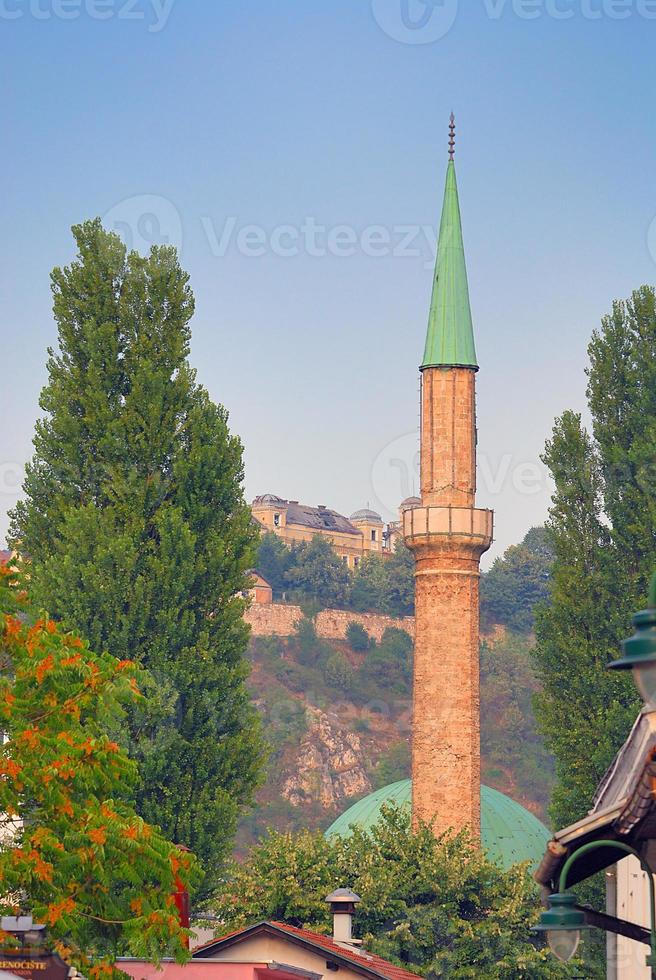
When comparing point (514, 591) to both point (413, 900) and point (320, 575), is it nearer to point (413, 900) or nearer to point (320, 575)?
point (320, 575)

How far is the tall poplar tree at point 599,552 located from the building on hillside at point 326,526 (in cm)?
13361

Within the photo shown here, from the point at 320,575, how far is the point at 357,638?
1016 centimetres

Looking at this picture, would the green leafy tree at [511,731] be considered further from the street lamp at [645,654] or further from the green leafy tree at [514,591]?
the street lamp at [645,654]

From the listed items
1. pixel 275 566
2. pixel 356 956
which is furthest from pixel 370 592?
pixel 356 956

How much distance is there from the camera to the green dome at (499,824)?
58.1m

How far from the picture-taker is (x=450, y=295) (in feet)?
196

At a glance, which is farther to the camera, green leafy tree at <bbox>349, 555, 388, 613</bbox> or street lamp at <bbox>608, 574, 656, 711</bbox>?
green leafy tree at <bbox>349, 555, 388, 613</bbox>

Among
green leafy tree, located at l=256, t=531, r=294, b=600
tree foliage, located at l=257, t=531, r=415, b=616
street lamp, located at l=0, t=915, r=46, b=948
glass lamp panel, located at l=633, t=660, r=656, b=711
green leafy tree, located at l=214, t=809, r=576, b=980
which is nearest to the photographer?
glass lamp panel, located at l=633, t=660, r=656, b=711

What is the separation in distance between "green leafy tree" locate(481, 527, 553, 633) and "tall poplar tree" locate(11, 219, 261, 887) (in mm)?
121528

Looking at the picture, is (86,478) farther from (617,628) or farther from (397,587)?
(397,587)

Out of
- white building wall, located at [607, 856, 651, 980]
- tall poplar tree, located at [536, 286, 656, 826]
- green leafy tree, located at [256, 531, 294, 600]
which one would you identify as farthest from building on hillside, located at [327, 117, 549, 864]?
green leafy tree, located at [256, 531, 294, 600]

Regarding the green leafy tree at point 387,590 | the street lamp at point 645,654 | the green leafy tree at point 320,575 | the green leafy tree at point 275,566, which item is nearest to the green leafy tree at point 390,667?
the green leafy tree at point 387,590

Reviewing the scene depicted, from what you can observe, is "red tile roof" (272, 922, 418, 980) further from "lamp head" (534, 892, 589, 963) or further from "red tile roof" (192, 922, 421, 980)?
"lamp head" (534, 892, 589, 963)

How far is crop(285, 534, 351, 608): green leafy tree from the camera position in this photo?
161m
